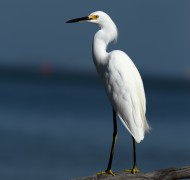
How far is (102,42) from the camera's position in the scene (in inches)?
243

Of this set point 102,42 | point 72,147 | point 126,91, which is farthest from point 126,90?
point 72,147

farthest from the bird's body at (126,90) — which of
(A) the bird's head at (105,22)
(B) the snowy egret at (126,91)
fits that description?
(A) the bird's head at (105,22)

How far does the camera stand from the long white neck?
6137mm

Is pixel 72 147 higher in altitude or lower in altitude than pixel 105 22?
lower

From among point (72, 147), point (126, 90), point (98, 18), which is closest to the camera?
point (126, 90)

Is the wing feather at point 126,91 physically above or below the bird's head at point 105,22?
below

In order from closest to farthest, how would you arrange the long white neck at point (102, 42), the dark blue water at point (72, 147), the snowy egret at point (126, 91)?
the snowy egret at point (126, 91) → the long white neck at point (102, 42) → the dark blue water at point (72, 147)

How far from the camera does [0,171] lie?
1131cm

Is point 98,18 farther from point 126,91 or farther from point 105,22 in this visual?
point 126,91

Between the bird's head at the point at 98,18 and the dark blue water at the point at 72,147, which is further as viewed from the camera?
the dark blue water at the point at 72,147

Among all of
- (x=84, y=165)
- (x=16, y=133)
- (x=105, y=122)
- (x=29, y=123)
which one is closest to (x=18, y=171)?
(x=84, y=165)

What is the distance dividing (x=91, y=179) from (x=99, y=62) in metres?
1.18

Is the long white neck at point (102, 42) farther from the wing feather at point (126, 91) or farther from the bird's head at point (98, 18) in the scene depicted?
the wing feather at point (126, 91)

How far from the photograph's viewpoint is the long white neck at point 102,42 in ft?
20.1
